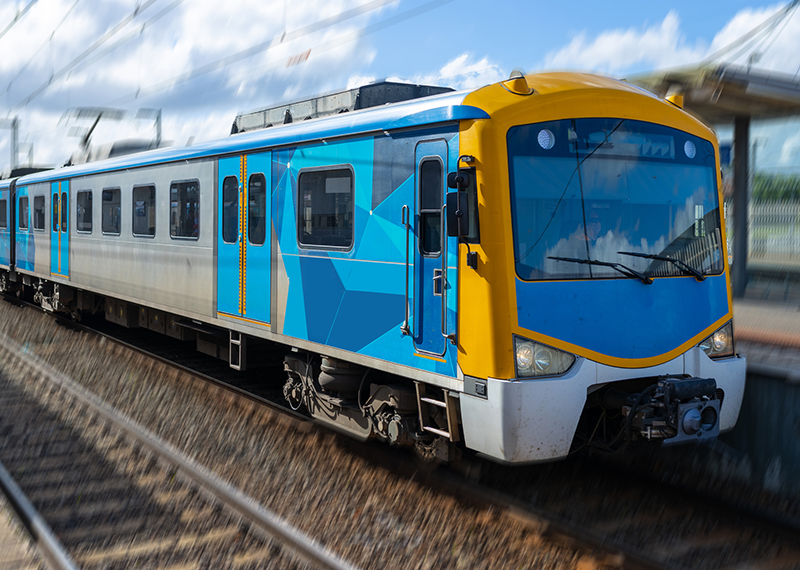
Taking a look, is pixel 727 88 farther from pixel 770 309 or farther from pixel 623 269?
pixel 770 309

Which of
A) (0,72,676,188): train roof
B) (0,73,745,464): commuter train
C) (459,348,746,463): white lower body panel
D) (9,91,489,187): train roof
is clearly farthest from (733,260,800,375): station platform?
(9,91,489,187): train roof

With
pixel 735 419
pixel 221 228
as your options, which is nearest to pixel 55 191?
pixel 221 228

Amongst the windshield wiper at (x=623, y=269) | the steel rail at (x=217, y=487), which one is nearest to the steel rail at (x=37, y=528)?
the steel rail at (x=217, y=487)

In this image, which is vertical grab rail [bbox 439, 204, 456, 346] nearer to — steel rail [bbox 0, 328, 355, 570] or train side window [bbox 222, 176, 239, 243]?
steel rail [bbox 0, 328, 355, 570]

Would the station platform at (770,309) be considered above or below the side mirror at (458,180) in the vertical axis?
below

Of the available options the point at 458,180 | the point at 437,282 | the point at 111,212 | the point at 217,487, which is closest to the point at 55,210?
the point at 111,212

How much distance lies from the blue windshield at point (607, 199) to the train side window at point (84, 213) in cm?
976

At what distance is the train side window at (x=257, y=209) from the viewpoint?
7.45 m

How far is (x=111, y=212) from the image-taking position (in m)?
11.8

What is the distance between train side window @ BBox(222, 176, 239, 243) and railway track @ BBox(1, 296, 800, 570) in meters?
2.94

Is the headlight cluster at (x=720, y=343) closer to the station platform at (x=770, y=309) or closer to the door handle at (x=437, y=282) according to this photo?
the door handle at (x=437, y=282)

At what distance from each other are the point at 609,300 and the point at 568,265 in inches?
16.3

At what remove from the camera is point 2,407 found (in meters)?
8.88

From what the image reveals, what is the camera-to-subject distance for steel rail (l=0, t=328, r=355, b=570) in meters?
4.88
